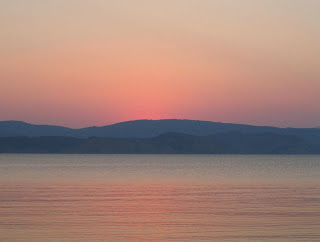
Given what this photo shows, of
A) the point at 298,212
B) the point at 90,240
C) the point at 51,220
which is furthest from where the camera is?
the point at 298,212

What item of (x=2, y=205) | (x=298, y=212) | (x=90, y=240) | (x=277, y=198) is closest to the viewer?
(x=90, y=240)

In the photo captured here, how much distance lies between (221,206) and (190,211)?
3368mm

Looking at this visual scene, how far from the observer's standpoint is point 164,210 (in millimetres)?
34875

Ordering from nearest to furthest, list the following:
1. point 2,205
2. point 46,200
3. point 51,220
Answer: point 51,220 < point 2,205 < point 46,200

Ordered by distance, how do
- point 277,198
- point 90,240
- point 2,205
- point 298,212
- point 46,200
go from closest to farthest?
point 90,240 → point 298,212 → point 2,205 → point 46,200 → point 277,198

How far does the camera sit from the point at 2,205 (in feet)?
120

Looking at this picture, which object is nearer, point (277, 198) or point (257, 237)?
point (257, 237)

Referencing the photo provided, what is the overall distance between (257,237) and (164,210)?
32.9 feet

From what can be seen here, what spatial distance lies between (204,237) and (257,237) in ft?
7.12

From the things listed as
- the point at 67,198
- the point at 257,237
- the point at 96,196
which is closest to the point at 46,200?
the point at 67,198

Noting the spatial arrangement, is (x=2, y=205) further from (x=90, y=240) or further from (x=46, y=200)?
(x=90, y=240)

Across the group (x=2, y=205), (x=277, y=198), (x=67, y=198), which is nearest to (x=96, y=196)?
(x=67, y=198)

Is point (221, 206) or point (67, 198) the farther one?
point (67, 198)

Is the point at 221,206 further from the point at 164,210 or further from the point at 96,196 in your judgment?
the point at 96,196
